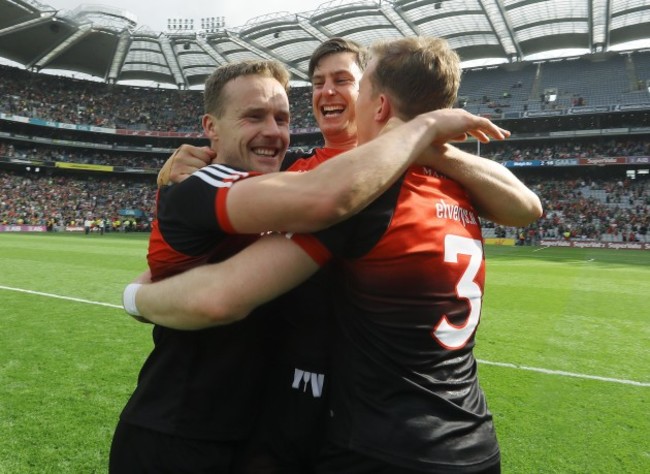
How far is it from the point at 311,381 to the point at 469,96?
57.5m

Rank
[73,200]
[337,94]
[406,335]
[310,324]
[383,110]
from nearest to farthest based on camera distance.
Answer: [406,335] < [383,110] < [310,324] < [337,94] < [73,200]

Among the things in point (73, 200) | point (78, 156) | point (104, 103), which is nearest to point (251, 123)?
point (73, 200)

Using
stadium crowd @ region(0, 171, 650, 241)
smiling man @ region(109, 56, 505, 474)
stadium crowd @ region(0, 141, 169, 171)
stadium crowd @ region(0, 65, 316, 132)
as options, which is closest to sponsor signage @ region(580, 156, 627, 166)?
stadium crowd @ region(0, 171, 650, 241)

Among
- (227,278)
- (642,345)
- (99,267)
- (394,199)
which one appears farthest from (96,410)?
(99,267)

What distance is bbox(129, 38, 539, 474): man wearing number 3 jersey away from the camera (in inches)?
65.7

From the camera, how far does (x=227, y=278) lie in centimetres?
171

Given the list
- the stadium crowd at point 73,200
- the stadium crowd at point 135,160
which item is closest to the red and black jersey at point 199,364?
the stadium crowd at point 135,160

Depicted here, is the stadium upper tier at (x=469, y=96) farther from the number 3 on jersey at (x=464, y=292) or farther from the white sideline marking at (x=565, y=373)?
the number 3 on jersey at (x=464, y=292)

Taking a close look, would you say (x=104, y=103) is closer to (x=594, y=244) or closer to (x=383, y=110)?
(x=594, y=244)

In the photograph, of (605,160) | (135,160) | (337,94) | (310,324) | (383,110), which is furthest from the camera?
(135,160)

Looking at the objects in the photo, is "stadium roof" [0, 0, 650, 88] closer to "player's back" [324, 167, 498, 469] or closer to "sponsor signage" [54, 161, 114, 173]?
"sponsor signage" [54, 161, 114, 173]

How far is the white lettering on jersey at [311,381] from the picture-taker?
202 centimetres

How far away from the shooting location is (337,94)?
373 centimetres

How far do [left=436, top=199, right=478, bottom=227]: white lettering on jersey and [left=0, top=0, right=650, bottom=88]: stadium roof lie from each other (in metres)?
38.3
